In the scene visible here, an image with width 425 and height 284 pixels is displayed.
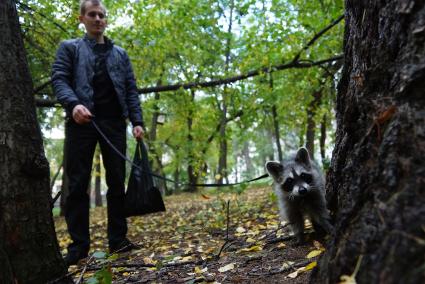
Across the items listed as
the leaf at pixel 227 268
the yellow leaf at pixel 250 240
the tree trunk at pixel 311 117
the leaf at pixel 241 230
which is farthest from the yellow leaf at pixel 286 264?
the tree trunk at pixel 311 117

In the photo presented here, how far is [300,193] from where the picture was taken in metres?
4.19

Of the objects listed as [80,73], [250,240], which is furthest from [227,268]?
[80,73]

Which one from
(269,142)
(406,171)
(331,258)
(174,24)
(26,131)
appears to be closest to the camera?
(406,171)

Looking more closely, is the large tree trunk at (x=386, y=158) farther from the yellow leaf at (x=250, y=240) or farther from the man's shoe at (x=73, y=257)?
the man's shoe at (x=73, y=257)

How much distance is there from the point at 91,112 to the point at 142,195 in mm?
1207

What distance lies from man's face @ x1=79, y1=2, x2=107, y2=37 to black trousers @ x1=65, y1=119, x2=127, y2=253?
116 cm

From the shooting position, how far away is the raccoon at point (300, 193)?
4211 millimetres

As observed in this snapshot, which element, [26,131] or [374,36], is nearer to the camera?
[374,36]

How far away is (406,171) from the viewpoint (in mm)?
1710

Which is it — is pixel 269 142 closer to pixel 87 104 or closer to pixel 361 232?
pixel 87 104

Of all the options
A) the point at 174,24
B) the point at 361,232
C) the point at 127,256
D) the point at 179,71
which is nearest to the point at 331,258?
the point at 361,232

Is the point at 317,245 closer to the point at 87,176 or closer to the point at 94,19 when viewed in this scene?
the point at 87,176

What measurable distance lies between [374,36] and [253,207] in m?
6.06

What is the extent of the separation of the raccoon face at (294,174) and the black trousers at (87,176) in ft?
6.48
